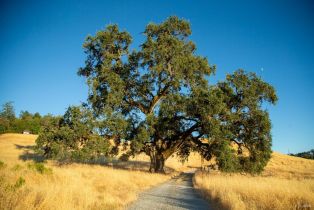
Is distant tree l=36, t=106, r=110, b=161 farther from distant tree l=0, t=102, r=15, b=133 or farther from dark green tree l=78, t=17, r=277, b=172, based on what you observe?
distant tree l=0, t=102, r=15, b=133

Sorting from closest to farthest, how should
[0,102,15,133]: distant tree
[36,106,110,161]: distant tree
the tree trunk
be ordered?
[36,106,110,161]: distant tree → the tree trunk → [0,102,15,133]: distant tree

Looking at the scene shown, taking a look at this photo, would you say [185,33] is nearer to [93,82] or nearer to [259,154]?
[93,82]

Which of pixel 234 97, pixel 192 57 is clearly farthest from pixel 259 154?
pixel 192 57

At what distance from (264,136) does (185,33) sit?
13.9m

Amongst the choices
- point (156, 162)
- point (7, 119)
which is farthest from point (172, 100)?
point (7, 119)

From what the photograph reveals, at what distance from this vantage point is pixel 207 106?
2611 centimetres

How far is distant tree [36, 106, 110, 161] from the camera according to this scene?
1043 inches

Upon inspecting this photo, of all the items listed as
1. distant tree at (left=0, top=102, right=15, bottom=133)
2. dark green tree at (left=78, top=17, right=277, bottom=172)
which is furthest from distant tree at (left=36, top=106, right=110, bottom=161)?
distant tree at (left=0, top=102, right=15, bottom=133)

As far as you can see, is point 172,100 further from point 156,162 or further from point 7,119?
point 7,119

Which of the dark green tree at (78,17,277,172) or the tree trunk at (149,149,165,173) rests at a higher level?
the dark green tree at (78,17,277,172)

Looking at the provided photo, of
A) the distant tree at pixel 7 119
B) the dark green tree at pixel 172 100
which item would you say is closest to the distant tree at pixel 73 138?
the dark green tree at pixel 172 100

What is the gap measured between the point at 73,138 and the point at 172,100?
34.1 ft

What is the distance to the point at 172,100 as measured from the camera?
A: 27.7m

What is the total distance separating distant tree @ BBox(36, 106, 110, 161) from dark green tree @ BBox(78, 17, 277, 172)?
1.49 m
